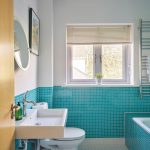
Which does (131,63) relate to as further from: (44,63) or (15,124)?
(15,124)

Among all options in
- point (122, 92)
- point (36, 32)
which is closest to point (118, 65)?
point (122, 92)

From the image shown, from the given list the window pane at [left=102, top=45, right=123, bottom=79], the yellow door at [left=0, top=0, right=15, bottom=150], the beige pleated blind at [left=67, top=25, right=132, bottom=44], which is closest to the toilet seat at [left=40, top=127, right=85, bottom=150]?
the yellow door at [left=0, top=0, right=15, bottom=150]

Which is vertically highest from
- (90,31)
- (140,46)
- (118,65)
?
(90,31)

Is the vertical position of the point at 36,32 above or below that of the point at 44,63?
above

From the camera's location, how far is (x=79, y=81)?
11.7 ft

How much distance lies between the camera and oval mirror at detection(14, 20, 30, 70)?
1967mm

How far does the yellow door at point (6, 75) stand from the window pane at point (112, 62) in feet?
7.25

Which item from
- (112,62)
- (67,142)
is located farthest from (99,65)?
(67,142)

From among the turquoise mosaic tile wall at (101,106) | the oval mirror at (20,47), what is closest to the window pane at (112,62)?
the turquoise mosaic tile wall at (101,106)

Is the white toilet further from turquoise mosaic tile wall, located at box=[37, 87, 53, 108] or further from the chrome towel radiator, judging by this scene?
the chrome towel radiator

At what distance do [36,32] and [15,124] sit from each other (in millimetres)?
1592

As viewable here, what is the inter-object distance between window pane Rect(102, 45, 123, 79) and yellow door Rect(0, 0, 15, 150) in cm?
221

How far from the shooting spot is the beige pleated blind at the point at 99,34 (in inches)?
136

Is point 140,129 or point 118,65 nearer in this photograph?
point 140,129
